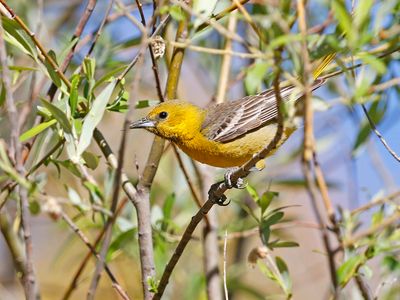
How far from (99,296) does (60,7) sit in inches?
83.2

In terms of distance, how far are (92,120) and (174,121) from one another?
1260 mm

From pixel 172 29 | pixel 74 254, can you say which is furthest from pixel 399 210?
pixel 74 254

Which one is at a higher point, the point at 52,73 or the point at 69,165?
the point at 52,73

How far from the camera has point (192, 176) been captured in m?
4.49

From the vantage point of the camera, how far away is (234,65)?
4969mm

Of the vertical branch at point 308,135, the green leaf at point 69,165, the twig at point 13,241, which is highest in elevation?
the green leaf at point 69,165

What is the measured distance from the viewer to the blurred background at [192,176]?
3.00 metres

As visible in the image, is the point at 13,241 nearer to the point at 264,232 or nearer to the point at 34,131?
the point at 34,131

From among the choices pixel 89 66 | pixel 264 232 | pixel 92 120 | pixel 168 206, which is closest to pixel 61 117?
pixel 92 120

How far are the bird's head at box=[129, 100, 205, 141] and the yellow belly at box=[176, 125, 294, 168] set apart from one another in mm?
122

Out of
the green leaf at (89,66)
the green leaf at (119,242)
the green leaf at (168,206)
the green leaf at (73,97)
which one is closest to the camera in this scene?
the green leaf at (73,97)

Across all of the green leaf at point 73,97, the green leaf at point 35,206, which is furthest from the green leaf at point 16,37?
the green leaf at point 35,206

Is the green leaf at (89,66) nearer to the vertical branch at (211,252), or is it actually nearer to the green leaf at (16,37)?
the green leaf at (16,37)

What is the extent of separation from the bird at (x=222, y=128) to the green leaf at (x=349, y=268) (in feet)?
3.87
